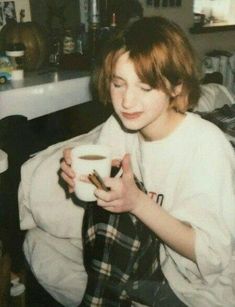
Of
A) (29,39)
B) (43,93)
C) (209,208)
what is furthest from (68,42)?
(209,208)

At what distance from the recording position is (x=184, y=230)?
2.62 feet

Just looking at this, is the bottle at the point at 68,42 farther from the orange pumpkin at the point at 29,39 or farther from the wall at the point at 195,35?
the wall at the point at 195,35

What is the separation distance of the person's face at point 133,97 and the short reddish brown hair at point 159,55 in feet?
0.05

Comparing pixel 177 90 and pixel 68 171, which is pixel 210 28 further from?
pixel 68 171

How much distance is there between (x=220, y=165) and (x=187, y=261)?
0.21 m

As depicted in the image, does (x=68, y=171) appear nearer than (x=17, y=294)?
Yes

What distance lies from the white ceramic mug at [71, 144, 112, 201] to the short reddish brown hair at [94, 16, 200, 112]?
0.61 feet

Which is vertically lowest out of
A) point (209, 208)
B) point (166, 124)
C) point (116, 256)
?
point (116, 256)

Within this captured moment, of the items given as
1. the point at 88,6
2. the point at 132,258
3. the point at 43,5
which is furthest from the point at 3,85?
the point at 132,258

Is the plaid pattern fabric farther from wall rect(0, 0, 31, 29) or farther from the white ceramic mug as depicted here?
wall rect(0, 0, 31, 29)

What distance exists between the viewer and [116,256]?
0.88m

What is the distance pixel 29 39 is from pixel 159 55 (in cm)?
91

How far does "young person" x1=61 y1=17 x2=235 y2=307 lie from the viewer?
2.68 ft

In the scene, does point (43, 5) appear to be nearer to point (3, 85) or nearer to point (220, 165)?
point (3, 85)
